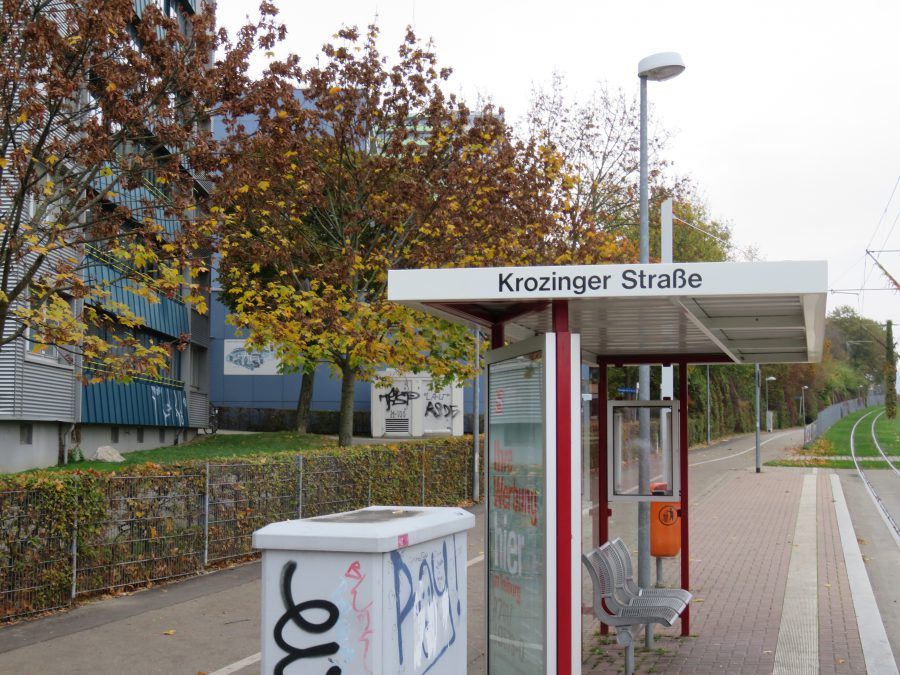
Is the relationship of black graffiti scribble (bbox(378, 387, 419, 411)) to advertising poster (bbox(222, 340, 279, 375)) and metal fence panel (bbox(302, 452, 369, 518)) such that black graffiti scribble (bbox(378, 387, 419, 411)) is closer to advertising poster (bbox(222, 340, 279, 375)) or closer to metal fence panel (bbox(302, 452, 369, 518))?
advertising poster (bbox(222, 340, 279, 375))

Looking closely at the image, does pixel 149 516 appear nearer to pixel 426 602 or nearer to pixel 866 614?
pixel 426 602

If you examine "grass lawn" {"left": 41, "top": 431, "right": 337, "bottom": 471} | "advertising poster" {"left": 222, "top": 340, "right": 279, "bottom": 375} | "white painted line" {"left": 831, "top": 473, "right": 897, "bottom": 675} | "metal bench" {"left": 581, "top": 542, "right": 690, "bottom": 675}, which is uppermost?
"advertising poster" {"left": 222, "top": 340, "right": 279, "bottom": 375}

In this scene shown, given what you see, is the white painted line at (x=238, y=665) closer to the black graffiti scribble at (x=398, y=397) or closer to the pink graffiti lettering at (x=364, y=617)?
the pink graffiti lettering at (x=364, y=617)

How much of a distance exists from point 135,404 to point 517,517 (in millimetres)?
25624

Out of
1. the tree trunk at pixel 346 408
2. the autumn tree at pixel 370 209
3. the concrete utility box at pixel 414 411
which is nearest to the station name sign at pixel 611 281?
the autumn tree at pixel 370 209

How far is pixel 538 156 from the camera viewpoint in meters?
23.4

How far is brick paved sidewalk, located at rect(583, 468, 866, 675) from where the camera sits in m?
8.42

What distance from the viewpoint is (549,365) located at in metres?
6.00

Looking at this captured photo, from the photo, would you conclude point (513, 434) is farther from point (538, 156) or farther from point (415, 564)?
point (538, 156)

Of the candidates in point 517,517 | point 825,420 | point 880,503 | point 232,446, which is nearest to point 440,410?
point 232,446

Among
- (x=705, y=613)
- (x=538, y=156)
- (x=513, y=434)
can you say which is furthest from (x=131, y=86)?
(x=538, y=156)

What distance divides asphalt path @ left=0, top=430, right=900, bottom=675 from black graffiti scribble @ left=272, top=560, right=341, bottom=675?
343 cm

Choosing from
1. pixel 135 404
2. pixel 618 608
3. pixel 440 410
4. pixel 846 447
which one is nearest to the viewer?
pixel 618 608

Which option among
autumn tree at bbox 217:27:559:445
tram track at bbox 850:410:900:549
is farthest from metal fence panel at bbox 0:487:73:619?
tram track at bbox 850:410:900:549
